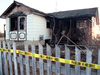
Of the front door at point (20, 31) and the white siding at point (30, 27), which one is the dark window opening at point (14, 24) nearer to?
the front door at point (20, 31)

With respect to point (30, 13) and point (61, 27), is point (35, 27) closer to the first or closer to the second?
point (30, 13)

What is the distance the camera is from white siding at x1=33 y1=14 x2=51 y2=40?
424 inches

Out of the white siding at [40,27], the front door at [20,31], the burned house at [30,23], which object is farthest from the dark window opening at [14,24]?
the white siding at [40,27]

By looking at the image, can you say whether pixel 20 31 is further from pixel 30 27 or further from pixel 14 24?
pixel 14 24

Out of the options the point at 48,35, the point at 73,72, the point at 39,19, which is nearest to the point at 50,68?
the point at 73,72

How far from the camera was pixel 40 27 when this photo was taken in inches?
459

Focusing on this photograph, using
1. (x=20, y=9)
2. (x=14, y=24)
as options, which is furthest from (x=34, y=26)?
(x=14, y=24)

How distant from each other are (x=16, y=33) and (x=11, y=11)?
3.16 meters

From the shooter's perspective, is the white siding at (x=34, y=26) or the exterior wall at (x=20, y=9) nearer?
the white siding at (x=34, y=26)

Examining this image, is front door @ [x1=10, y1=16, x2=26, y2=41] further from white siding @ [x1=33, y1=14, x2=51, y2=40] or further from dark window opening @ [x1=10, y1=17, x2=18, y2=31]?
white siding @ [x1=33, y1=14, x2=51, y2=40]

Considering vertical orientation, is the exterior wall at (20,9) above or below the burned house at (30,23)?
above

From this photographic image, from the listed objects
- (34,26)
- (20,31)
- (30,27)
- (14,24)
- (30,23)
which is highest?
(14,24)

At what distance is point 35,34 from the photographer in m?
10.7

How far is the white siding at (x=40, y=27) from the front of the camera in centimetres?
1076
